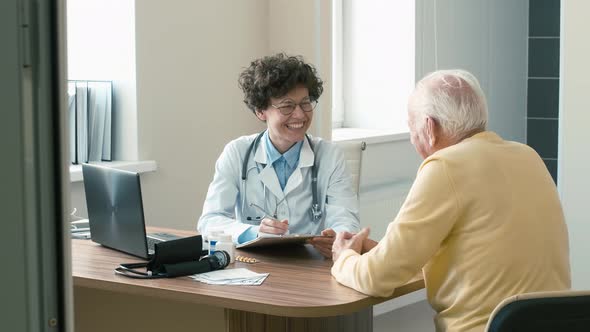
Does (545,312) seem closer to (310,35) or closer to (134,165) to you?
(134,165)

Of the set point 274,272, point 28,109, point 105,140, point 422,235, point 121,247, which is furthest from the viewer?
point 105,140

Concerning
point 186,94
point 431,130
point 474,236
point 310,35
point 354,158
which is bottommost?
point 474,236

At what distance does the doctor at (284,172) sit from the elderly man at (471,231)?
2.78 ft

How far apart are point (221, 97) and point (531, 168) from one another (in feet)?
7.78

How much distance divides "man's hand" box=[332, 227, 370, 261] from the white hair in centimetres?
40

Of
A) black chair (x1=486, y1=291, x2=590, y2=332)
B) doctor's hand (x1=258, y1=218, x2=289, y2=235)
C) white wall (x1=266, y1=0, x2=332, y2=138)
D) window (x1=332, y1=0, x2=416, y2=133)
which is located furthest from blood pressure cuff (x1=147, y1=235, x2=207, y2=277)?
window (x1=332, y1=0, x2=416, y2=133)

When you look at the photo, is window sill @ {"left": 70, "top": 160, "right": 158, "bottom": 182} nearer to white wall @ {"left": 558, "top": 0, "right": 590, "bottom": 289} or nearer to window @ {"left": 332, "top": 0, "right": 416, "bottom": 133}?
window @ {"left": 332, "top": 0, "right": 416, "bottom": 133}

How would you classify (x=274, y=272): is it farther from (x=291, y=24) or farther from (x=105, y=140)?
(x=291, y=24)

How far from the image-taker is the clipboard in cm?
262

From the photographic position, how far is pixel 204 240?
9.20 feet

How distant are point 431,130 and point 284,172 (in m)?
0.93

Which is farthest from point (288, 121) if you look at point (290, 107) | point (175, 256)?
point (175, 256)

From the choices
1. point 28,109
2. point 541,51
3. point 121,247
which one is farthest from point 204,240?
point 541,51

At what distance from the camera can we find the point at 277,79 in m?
3.12
